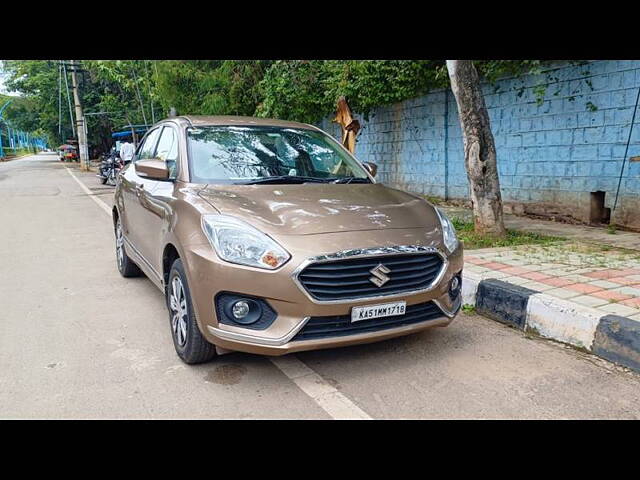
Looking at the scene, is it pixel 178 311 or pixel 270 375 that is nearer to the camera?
pixel 270 375

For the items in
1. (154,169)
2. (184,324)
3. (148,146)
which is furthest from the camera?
(148,146)

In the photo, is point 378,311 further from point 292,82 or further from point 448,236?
point 292,82

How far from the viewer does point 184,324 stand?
134 inches

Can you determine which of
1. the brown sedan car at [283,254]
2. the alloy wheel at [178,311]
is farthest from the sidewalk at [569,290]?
the alloy wheel at [178,311]

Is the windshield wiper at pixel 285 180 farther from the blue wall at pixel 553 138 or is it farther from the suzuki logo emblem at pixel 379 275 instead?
the blue wall at pixel 553 138

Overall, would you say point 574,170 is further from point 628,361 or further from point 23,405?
point 23,405

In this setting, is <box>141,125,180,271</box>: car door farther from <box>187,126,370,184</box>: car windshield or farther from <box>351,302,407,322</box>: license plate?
<box>351,302,407,322</box>: license plate

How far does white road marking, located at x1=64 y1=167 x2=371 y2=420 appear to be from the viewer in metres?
2.80

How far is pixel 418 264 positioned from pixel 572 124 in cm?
550

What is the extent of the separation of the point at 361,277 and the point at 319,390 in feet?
2.34

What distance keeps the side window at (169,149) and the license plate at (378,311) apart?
6.13 ft

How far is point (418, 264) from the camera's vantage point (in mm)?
3234

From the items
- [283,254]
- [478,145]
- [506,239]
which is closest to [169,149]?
[283,254]
